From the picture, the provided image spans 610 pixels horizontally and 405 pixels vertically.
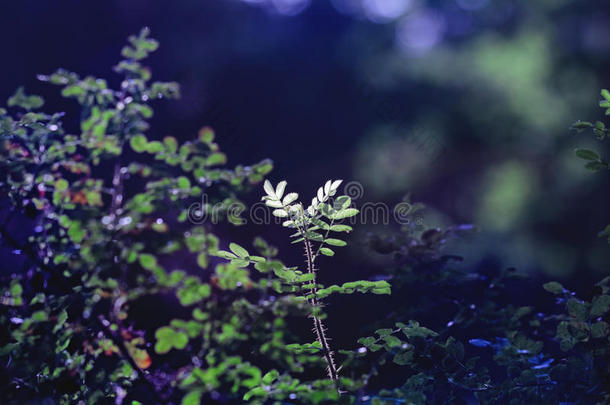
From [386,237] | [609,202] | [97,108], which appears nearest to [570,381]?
[386,237]

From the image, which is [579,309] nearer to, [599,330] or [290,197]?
[599,330]

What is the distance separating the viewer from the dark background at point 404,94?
5.92m

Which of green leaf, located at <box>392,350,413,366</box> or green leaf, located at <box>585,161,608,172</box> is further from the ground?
green leaf, located at <box>585,161,608,172</box>

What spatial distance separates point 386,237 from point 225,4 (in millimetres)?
6071

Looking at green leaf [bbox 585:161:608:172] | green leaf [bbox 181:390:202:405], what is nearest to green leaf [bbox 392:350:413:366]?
green leaf [bbox 181:390:202:405]

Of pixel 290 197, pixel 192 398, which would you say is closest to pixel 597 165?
pixel 290 197

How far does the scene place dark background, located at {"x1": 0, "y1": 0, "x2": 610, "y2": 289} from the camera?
592cm

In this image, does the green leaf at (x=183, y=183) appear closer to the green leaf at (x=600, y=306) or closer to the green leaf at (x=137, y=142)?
the green leaf at (x=137, y=142)

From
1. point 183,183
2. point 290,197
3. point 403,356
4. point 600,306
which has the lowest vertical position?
point 403,356

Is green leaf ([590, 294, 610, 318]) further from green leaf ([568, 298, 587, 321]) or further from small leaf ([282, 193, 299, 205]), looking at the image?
small leaf ([282, 193, 299, 205])

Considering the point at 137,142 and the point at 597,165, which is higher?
the point at 597,165

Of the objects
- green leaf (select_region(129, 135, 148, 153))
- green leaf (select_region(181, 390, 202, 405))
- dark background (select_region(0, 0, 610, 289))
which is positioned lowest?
green leaf (select_region(181, 390, 202, 405))

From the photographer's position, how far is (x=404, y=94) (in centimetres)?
752

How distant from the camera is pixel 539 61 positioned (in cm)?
793
